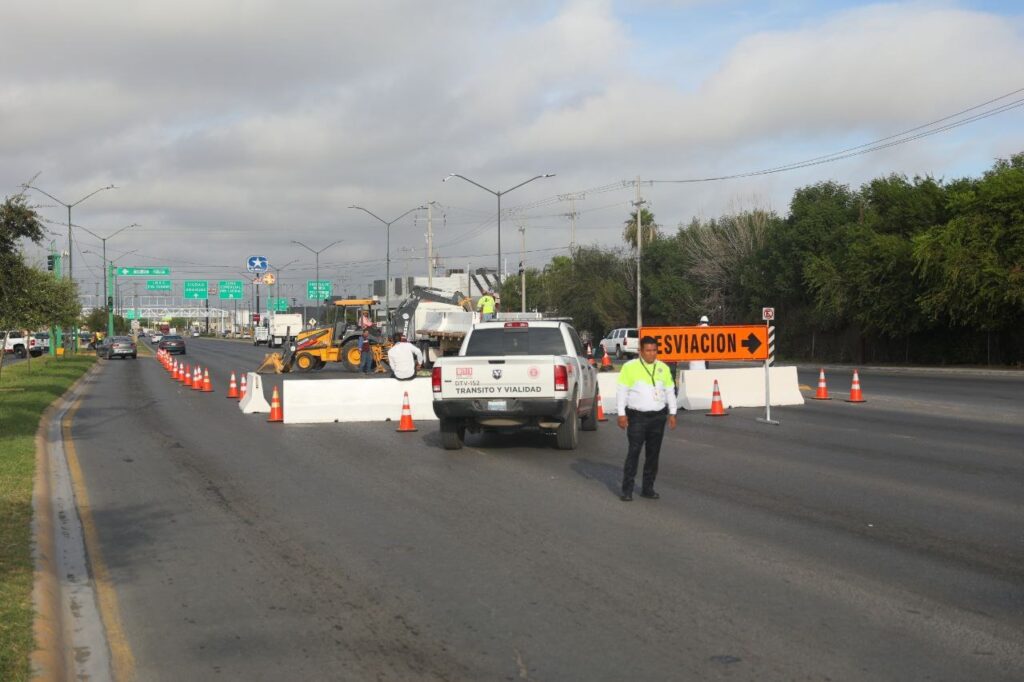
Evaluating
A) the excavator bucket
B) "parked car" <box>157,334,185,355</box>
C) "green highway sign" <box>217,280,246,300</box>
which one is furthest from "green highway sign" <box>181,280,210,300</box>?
the excavator bucket

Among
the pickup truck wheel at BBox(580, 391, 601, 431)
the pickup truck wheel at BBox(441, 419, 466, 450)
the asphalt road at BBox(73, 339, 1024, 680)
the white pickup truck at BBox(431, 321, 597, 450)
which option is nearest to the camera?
the asphalt road at BBox(73, 339, 1024, 680)

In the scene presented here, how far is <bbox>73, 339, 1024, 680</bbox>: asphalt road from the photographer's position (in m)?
5.91

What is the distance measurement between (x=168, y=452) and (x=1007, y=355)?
38.0m

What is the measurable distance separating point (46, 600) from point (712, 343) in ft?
59.1

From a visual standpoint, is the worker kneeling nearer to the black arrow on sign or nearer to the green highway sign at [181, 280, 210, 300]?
the black arrow on sign

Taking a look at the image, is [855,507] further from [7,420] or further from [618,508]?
[7,420]

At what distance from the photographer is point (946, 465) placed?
13594mm

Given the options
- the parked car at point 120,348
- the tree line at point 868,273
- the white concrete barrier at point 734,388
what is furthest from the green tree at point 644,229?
the white concrete barrier at point 734,388

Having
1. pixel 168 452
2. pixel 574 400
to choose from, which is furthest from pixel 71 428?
pixel 574 400

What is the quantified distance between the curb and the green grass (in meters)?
0.05

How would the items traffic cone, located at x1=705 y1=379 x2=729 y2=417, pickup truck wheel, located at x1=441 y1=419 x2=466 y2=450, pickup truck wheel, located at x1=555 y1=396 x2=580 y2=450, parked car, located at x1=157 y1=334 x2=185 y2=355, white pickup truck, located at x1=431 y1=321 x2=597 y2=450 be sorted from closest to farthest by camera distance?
white pickup truck, located at x1=431 y1=321 x2=597 y2=450 → pickup truck wheel, located at x1=555 y1=396 x2=580 y2=450 → pickup truck wheel, located at x1=441 y1=419 x2=466 y2=450 → traffic cone, located at x1=705 y1=379 x2=729 y2=417 → parked car, located at x1=157 y1=334 x2=185 y2=355

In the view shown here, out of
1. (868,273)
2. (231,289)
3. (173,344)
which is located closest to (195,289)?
(231,289)

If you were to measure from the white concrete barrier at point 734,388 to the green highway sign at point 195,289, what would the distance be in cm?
10683

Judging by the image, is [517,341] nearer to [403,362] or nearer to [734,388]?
[403,362]
